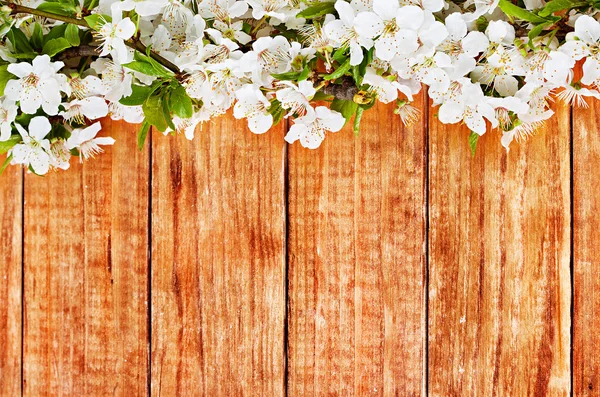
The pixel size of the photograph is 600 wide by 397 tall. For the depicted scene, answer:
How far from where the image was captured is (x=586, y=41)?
32.9 inches

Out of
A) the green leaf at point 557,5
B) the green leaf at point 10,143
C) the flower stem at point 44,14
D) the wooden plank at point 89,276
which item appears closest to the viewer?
the green leaf at point 557,5

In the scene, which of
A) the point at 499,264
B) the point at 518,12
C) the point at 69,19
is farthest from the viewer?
the point at 499,264

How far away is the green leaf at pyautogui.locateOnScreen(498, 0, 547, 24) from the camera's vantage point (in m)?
0.84

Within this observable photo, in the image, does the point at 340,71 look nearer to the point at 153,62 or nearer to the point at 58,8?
the point at 153,62

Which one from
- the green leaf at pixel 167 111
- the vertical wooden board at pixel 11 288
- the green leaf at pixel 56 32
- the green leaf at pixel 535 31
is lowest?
the vertical wooden board at pixel 11 288

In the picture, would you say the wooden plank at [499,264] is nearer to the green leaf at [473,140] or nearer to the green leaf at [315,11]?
the green leaf at [473,140]

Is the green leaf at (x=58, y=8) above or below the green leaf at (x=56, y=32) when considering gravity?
above

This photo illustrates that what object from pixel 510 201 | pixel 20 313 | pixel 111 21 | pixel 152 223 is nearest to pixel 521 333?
pixel 510 201

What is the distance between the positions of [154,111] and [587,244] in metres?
0.76

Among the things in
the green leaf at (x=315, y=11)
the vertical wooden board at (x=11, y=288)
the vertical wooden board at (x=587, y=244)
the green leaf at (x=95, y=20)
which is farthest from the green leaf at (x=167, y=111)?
the vertical wooden board at (x=587, y=244)

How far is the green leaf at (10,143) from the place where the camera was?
1038 mm

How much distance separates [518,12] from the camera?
2.75 feet

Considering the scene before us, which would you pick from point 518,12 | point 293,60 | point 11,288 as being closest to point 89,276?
point 11,288

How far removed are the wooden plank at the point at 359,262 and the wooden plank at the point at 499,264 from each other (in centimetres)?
4
